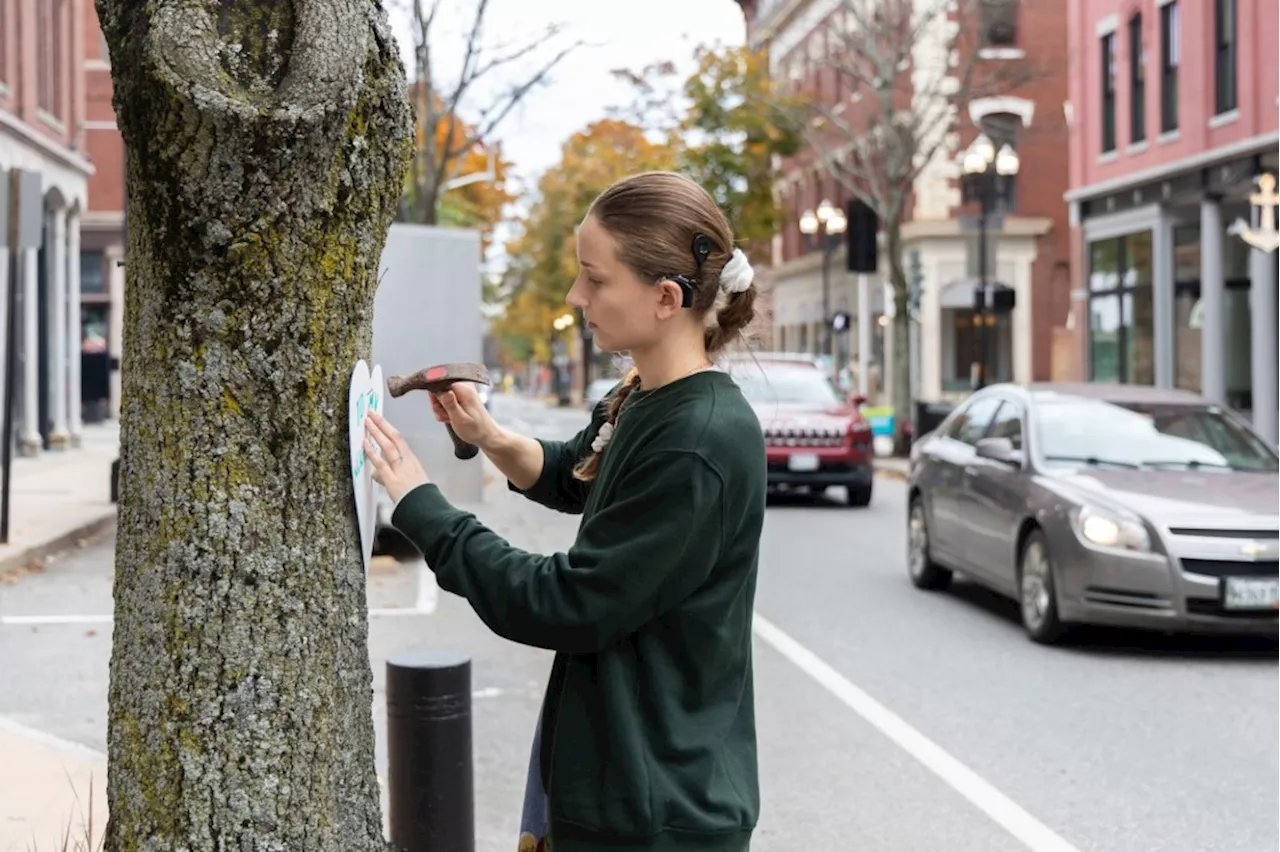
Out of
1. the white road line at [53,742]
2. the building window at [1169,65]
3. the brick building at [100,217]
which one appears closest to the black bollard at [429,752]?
the white road line at [53,742]

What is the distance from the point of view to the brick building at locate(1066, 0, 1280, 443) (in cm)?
2484

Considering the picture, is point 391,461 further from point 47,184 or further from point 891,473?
point 47,184

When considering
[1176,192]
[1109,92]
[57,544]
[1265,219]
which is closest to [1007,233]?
[1109,92]

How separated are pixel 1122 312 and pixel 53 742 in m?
27.2

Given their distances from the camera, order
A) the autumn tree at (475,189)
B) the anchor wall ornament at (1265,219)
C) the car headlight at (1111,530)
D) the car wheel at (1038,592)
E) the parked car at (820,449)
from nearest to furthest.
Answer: the car headlight at (1111,530), the car wheel at (1038,592), the parked car at (820,449), the anchor wall ornament at (1265,219), the autumn tree at (475,189)

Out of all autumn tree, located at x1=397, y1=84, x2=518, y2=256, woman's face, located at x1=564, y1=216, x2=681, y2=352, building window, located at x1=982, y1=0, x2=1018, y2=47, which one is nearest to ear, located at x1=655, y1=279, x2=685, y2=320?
woman's face, located at x1=564, y1=216, x2=681, y2=352

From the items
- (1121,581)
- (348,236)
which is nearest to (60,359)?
(1121,581)

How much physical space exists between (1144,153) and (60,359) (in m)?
19.5

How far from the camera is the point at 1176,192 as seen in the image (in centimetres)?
2794

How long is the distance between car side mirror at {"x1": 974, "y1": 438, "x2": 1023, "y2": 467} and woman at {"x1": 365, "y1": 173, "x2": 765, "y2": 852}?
8.08 metres

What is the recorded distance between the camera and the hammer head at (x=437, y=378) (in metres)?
2.76

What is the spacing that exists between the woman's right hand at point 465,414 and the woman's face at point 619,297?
0.39 metres

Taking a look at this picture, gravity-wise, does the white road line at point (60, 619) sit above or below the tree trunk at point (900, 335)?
below

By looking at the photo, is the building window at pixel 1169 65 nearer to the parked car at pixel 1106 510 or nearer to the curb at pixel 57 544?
the parked car at pixel 1106 510
